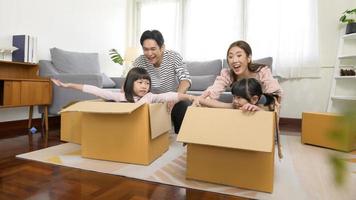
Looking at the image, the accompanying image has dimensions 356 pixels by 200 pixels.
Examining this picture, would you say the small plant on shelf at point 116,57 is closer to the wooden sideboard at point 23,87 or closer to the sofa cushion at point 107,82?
the sofa cushion at point 107,82

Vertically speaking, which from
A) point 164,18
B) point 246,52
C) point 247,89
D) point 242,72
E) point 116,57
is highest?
point 164,18

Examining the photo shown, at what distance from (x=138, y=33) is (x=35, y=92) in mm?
2230

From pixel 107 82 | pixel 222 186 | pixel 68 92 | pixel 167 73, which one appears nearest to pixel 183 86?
pixel 167 73

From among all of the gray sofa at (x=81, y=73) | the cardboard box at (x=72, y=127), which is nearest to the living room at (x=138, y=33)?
the gray sofa at (x=81, y=73)

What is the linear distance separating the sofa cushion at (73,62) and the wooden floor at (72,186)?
1.44 metres

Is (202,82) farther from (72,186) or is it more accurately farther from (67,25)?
(72,186)

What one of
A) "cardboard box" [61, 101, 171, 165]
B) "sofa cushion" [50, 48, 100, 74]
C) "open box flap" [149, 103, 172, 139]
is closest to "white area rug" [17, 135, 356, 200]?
"cardboard box" [61, 101, 171, 165]

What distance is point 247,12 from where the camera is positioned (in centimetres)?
341

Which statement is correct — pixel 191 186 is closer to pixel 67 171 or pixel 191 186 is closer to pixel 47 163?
pixel 67 171

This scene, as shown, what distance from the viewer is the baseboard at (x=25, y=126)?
231 centimetres

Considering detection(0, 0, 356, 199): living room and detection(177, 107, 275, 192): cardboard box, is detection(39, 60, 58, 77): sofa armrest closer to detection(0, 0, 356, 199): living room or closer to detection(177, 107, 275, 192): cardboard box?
detection(0, 0, 356, 199): living room

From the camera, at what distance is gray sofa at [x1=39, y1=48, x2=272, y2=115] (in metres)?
2.41

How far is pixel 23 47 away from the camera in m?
2.34

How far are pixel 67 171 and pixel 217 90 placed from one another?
945mm
